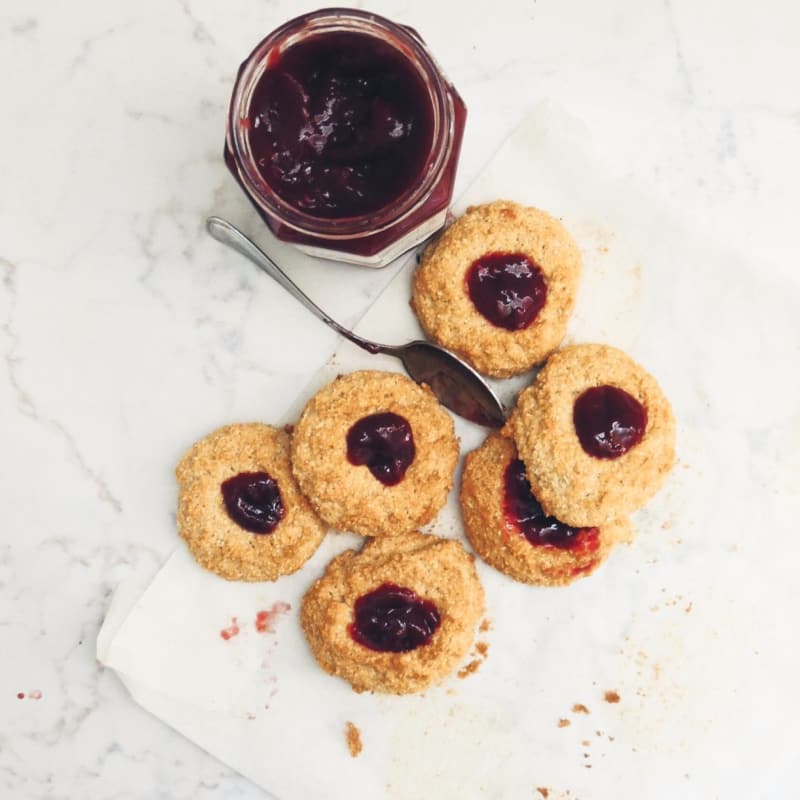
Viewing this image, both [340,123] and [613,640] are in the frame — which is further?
[613,640]

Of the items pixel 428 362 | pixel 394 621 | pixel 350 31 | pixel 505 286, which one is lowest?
pixel 394 621

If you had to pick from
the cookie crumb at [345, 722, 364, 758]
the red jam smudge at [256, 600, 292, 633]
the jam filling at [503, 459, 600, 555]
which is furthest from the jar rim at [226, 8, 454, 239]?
the cookie crumb at [345, 722, 364, 758]

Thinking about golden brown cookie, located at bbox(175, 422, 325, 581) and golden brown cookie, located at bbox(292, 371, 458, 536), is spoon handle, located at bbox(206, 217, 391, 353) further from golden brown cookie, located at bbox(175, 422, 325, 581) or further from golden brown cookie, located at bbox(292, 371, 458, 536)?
golden brown cookie, located at bbox(175, 422, 325, 581)

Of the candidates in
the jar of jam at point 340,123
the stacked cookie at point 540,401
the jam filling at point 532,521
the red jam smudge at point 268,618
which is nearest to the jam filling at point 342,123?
the jar of jam at point 340,123

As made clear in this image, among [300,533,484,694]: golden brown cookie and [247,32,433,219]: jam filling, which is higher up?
[247,32,433,219]: jam filling

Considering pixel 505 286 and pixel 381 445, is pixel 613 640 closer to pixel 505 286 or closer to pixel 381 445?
pixel 381 445

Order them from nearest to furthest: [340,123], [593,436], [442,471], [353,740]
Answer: [340,123] → [593,436] → [442,471] → [353,740]

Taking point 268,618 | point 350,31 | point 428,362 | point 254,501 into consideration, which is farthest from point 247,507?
point 350,31

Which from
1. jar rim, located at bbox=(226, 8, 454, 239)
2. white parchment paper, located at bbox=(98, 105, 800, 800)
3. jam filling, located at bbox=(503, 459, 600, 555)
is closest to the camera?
jar rim, located at bbox=(226, 8, 454, 239)

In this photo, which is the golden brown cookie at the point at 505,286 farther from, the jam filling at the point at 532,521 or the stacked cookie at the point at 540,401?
the jam filling at the point at 532,521
